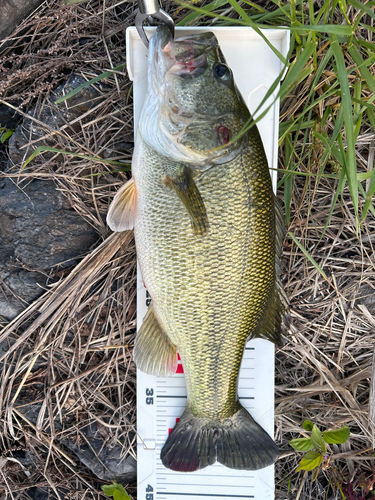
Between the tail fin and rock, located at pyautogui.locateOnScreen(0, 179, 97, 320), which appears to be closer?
the tail fin

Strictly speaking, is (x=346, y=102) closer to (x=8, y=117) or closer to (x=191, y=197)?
(x=191, y=197)

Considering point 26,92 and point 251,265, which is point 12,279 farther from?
point 251,265

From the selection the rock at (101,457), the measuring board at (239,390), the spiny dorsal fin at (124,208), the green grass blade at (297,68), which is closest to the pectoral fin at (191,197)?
the spiny dorsal fin at (124,208)

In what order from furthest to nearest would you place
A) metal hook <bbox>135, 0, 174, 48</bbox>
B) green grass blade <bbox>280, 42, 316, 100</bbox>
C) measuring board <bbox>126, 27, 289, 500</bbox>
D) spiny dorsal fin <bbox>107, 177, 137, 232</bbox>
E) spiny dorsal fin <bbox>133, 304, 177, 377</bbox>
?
measuring board <bbox>126, 27, 289, 500</bbox>, spiny dorsal fin <bbox>133, 304, 177, 377</bbox>, spiny dorsal fin <bbox>107, 177, 137, 232</bbox>, metal hook <bbox>135, 0, 174, 48</bbox>, green grass blade <bbox>280, 42, 316, 100</bbox>

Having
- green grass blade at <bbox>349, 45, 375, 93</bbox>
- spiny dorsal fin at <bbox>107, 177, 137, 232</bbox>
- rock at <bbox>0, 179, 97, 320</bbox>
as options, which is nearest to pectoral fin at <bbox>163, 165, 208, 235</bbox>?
spiny dorsal fin at <bbox>107, 177, 137, 232</bbox>

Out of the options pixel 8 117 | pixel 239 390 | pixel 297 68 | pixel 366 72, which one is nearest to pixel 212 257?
pixel 297 68

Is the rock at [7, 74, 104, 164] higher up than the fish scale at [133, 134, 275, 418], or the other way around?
the rock at [7, 74, 104, 164]

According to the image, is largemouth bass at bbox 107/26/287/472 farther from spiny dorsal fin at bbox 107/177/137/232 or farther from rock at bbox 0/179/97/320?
rock at bbox 0/179/97/320
